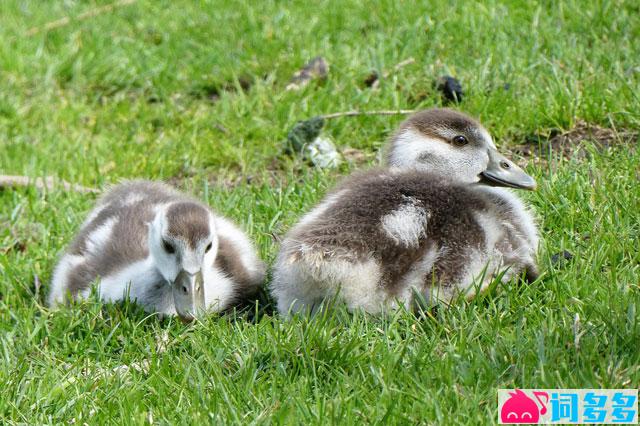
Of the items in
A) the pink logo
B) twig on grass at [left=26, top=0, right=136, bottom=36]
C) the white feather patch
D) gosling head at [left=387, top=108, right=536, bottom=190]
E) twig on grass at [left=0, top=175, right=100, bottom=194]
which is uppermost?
the white feather patch

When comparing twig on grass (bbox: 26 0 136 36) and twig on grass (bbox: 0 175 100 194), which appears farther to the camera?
twig on grass (bbox: 26 0 136 36)

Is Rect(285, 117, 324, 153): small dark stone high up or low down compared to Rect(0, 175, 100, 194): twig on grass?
up

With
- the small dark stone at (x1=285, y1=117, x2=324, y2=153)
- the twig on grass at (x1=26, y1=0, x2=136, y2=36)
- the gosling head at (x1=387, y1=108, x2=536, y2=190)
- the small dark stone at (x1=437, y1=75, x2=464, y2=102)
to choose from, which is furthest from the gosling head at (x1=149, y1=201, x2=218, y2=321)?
the twig on grass at (x1=26, y1=0, x2=136, y2=36)

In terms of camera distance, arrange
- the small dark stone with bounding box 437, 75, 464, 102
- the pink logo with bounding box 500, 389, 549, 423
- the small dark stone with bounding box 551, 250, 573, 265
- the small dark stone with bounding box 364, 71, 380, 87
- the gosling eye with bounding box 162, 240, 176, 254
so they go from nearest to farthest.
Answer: the pink logo with bounding box 500, 389, 549, 423 → the small dark stone with bounding box 551, 250, 573, 265 → the gosling eye with bounding box 162, 240, 176, 254 → the small dark stone with bounding box 437, 75, 464, 102 → the small dark stone with bounding box 364, 71, 380, 87

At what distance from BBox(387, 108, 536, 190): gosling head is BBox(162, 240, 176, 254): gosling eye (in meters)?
1.07

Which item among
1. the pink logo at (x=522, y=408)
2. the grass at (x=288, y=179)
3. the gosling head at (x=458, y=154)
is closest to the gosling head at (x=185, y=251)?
the grass at (x=288, y=179)

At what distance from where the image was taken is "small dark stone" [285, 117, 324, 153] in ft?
→ 20.5

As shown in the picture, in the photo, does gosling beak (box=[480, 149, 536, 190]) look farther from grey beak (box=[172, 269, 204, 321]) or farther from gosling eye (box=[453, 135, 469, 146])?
grey beak (box=[172, 269, 204, 321])

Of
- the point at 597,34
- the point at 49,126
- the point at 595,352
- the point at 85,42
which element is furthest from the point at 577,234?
the point at 85,42

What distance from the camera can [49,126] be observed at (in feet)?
24.1

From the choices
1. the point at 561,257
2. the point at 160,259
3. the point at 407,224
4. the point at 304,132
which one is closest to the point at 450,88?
the point at 304,132

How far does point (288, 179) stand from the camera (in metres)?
5.97

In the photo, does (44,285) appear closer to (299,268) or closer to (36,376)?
(36,376)

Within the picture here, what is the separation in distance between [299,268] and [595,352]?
1136 millimetres
